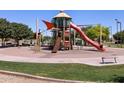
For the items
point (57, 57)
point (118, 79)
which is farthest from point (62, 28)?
point (118, 79)

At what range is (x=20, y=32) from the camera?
55625 millimetres

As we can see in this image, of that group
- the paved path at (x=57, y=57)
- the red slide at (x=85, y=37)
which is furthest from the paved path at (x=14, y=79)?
the red slide at (x=85, y=37)

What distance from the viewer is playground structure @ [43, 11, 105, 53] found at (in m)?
39.7

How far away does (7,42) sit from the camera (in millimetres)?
64188

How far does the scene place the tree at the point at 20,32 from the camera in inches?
2085

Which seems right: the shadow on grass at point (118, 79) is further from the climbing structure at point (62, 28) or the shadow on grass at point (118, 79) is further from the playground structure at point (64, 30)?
the climbing structure at point (62, 28)

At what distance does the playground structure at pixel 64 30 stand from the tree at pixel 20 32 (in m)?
12.9

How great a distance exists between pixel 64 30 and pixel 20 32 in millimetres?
16425

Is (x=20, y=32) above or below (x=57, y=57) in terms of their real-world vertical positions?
above

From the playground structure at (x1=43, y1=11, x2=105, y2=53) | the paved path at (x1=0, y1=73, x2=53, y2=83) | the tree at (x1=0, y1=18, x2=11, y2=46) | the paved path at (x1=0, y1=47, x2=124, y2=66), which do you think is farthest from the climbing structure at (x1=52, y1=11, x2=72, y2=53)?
the paved path at (x1=0, y1=73, x2=53, y2=83)

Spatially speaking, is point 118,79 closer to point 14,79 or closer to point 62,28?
point 14,79
